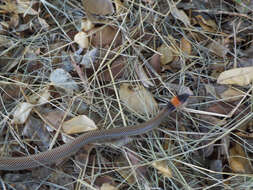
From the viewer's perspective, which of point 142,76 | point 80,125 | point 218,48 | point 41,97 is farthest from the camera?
point 218,48

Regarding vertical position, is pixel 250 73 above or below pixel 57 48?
below

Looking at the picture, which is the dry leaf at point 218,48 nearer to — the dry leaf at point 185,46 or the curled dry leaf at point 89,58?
the dry leaf at point 185,46

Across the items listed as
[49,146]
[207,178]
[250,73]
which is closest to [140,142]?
[207,178]

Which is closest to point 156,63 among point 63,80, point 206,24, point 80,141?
point 206,24

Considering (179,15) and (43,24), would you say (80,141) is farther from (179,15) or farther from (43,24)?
(179,15)

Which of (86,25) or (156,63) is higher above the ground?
(86,25)

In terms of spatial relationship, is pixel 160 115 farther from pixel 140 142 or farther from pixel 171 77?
pixel 171 77

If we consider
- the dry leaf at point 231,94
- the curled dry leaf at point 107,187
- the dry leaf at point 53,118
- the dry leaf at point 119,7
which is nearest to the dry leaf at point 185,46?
the dry leaf at point 231,94
